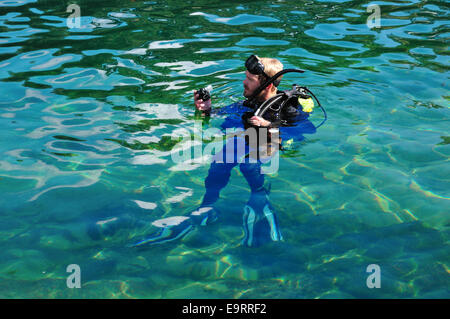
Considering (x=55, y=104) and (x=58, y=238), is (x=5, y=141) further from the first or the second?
(x=58, y=238)

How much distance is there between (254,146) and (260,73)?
762 millimetres

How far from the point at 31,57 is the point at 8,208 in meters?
4.14

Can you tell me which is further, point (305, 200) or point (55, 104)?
point (55, 104)

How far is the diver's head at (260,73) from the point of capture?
14.6ft

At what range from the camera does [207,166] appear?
448 centimetres

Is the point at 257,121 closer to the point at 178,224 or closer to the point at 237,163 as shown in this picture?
the point at 237,163

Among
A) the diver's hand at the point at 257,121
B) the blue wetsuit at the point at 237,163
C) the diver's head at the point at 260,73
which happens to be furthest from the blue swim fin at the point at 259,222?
the diver's head at the point at 260,73

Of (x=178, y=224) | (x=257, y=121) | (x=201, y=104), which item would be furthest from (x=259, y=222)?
(x=201, y=104)

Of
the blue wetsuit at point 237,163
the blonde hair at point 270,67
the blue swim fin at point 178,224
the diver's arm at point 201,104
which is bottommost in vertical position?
the blue swim fin at point 178,224

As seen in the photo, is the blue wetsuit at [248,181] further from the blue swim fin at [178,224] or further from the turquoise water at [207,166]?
the turquoise water at [207,166]

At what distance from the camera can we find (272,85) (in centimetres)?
466

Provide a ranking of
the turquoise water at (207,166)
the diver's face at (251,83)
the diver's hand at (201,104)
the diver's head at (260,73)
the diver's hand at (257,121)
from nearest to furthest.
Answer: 1. the turquoise water at (207,166)
2. the diver's hand at (257,121)
3. the diver's head at (260,73)
4. the diver's face at (251,83)
5. the diver's hand at (201,104)
